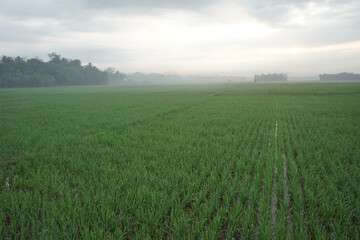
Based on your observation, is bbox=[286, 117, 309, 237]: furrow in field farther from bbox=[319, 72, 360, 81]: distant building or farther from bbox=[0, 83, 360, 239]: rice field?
bbox=[319, 72, 360, 81]: distant building

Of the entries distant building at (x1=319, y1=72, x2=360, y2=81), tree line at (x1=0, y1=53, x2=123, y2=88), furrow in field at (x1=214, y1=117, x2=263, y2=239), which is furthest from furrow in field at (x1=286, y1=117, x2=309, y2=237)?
distant building at (x1=319, y1=72, x2=360, y2=81)

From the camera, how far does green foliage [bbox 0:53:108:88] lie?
227 feet

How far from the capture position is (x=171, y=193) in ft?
11.1

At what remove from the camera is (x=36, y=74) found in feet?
238

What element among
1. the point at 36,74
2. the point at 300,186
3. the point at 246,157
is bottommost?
the point at 300,186

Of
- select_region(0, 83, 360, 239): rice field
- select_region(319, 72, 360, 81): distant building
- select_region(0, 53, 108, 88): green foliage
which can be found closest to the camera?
select_region(0, 83, 360, 239): rice field

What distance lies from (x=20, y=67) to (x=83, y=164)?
95.0 meters

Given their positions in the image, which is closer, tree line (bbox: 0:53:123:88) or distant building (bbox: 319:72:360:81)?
tree line (bbox: 0:53:123:88)

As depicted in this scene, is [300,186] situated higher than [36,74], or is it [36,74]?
[36,74]

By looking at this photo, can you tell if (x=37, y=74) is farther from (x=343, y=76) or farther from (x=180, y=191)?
(x=343, y=76)

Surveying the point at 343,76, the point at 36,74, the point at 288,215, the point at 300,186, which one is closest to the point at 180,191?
the point at 288,215

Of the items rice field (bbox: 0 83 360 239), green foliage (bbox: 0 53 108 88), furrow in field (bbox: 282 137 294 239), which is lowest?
furrow in field (bbox: 282 137 294 239)

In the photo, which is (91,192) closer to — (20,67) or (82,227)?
(82,227)

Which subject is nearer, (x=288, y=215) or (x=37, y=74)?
(x=288, y=215)
